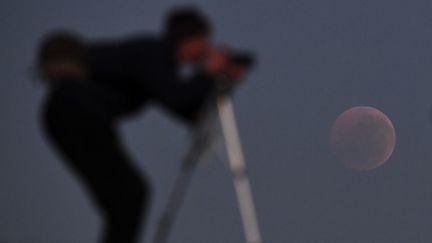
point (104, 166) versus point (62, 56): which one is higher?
point (62, 56)

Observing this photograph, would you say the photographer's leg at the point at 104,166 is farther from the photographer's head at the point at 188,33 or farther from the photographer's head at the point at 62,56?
the photographer's head at the point at 188,33

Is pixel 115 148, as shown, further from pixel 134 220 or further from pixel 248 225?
pixel 248 225

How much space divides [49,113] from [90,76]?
0.36 metres

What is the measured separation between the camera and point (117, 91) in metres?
4.32

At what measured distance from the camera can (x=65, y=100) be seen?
13.4ft

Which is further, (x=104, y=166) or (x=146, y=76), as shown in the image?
(x=146, y=76)

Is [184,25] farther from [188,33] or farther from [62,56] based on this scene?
[62,56]

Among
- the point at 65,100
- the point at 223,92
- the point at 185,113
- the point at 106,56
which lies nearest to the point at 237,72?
the point at 223,92

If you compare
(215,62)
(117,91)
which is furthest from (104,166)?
(215,62)

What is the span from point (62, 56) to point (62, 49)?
43 mm

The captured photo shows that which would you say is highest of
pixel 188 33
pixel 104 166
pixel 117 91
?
pixel 188 33

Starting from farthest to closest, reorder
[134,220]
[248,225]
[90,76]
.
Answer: [248,225]
[90,76]
[134,220]

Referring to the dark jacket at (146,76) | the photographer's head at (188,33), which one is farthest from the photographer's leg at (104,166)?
the photographer's head at (188,33)

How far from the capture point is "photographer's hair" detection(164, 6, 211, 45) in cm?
431
